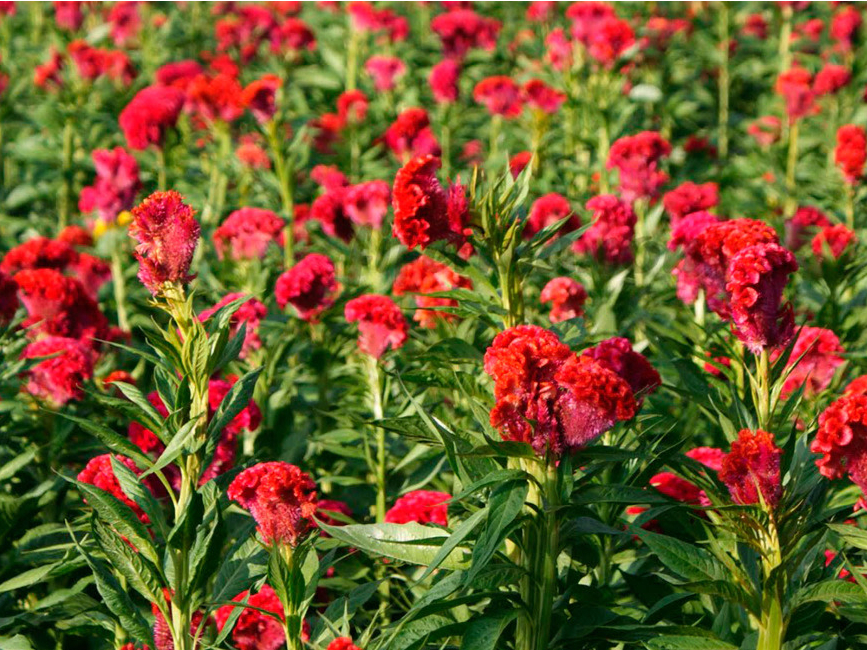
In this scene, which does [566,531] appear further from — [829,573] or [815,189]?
[815,189]

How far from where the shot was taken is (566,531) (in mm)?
2232

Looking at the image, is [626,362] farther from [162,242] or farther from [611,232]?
[611,232]

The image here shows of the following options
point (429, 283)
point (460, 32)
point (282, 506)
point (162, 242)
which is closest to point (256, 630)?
point (282, 506)

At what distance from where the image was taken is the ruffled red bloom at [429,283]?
3471 millimetres

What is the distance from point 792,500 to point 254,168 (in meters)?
3.93

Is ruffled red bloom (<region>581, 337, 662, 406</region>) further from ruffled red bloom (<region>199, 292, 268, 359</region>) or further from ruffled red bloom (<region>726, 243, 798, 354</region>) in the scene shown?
ruffled red bloom (<region>199, 292, 268, 359</region>)

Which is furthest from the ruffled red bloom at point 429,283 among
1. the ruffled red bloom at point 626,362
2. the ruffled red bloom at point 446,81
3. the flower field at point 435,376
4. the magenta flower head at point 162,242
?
the ruffled red bloom at point 446,81

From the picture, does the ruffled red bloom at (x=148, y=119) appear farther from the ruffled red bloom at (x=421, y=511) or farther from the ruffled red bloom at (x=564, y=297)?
the ruffled red bloom at (x=421, y=511)

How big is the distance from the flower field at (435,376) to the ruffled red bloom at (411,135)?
0.06ft

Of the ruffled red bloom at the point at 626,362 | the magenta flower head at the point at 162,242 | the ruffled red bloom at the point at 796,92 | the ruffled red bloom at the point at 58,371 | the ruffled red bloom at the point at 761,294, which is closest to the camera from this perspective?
the magenta flower head at the point at 162,242

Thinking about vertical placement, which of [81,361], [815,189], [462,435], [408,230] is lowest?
[815,189]

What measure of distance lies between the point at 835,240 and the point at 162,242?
242cm

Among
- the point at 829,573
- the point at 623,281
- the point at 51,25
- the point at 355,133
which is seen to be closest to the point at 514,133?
the point at 355,133

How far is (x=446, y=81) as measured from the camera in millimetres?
6363
